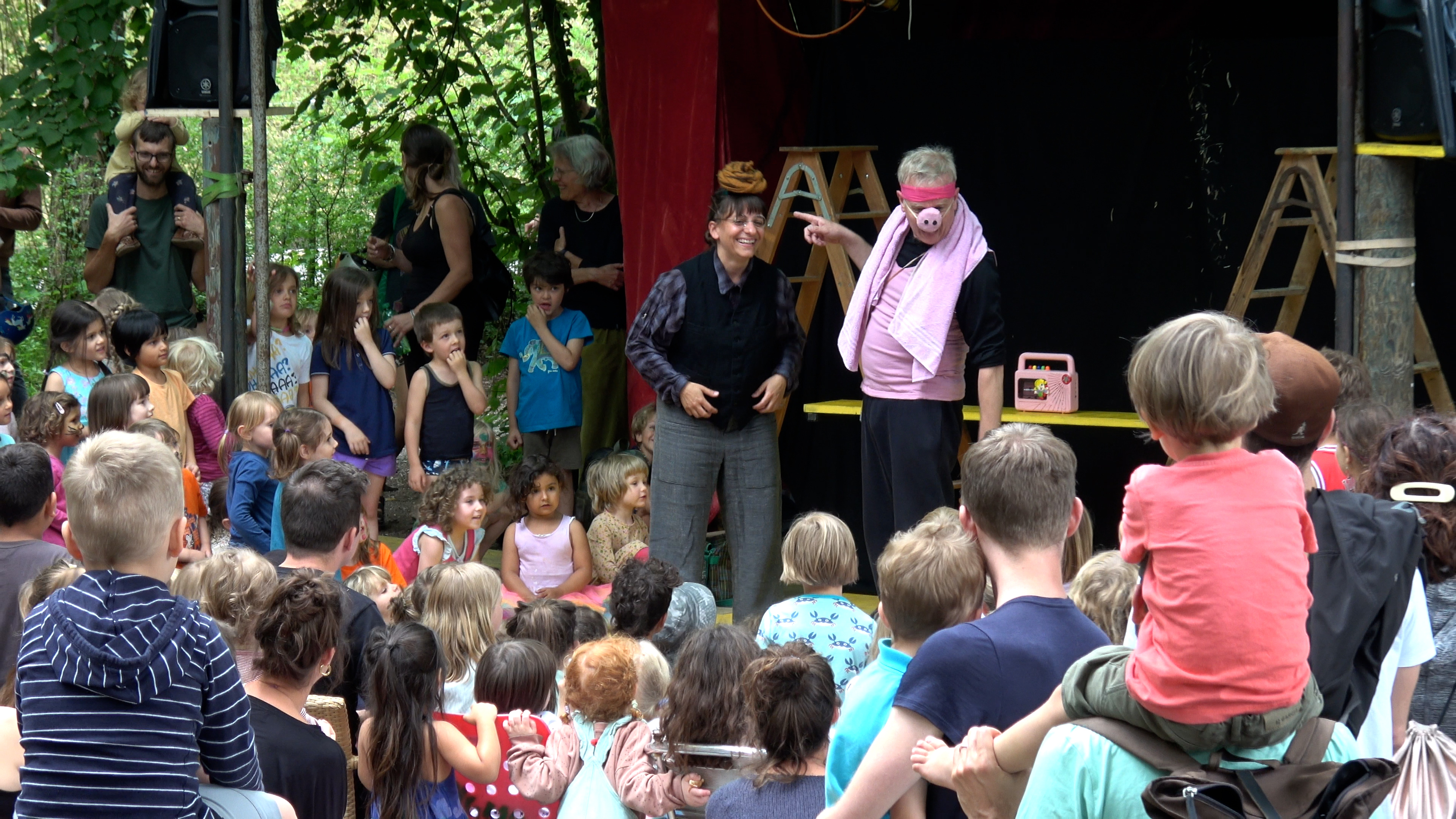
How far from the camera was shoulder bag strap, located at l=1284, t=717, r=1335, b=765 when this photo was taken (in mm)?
1599

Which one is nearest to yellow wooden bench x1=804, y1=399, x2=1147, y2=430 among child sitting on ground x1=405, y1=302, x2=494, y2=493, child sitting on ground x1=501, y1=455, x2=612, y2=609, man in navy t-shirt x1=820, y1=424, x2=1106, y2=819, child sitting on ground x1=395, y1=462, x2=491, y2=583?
child sitting on ground x1=501, y1=455, x2=612, y2=609

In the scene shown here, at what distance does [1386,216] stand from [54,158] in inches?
193

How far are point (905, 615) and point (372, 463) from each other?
3702 millimetres

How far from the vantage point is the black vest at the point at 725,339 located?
179 inches

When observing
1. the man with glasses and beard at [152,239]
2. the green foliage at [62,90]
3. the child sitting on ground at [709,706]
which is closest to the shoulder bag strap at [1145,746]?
the child sitting on ground at [709,706]

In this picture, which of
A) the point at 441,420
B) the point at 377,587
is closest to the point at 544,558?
the point at 441,420

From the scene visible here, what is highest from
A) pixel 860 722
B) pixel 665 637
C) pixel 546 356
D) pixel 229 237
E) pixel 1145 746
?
pixel 229 237

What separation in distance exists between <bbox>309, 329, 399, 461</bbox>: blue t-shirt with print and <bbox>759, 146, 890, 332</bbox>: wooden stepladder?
1573 millimetres

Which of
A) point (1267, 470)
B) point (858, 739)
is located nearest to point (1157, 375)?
point (1267, 470)

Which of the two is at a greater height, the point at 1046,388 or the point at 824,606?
the point at 1046,388

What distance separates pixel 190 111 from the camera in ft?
17.0

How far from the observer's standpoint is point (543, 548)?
4.89 m

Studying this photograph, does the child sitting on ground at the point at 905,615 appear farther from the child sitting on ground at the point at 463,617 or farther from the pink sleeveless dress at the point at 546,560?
the pink sleeveless dress at the point at 546,560

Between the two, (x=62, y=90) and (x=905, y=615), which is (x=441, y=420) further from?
(x=905, y=615)
